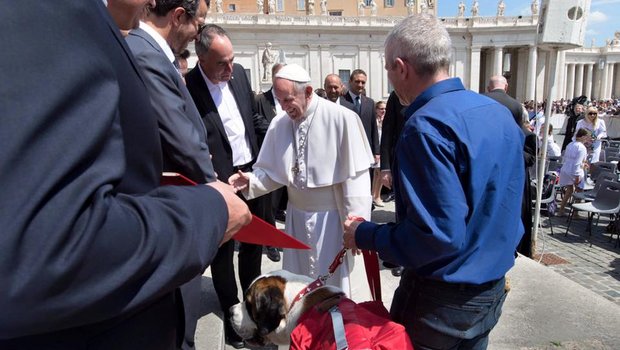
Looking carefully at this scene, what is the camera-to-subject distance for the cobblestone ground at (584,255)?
5754mm

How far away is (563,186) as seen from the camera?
9.33 m

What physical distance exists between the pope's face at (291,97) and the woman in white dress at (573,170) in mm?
7928

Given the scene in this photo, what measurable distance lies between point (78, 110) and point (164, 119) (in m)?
1.12

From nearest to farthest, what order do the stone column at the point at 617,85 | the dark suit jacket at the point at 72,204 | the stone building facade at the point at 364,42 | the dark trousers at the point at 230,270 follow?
the dark suit jacket at the point at 72,204, the dark trousers at the point at 230,270, the stone building facade at the point at 364,42, the stone column at the point at 617,85

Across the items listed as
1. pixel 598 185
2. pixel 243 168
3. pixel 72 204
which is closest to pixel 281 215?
pixel 243 168

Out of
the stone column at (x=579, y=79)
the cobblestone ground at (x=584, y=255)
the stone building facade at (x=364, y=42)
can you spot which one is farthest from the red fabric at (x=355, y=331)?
the stone column at (x=579, y=79)

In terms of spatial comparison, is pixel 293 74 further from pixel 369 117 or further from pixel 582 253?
pixel 582 253

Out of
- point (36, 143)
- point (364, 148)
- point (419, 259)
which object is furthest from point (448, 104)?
point (364, 148)

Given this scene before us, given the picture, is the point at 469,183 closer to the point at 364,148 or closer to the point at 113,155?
the point at 113,155

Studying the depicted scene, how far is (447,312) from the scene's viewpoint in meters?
1.83

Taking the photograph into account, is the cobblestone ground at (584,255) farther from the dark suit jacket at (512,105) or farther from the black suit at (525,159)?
the dark suit jacket at (512,105)

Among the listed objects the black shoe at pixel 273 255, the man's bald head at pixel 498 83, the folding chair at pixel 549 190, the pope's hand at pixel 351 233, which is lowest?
the folding chair at pixel 549 190

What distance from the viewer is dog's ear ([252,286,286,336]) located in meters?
2.09

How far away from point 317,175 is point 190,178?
1526 mm
